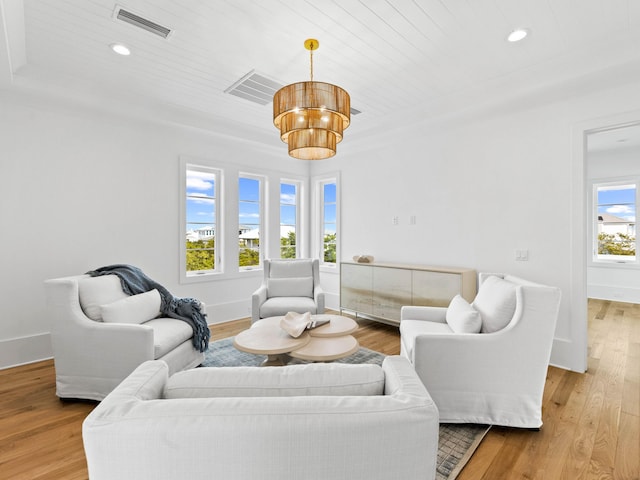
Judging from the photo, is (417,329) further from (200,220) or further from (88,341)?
(200,220)

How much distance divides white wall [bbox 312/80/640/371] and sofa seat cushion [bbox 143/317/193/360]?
2823 millimetres

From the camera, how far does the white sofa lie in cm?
72

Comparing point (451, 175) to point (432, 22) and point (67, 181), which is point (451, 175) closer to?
point (432, 22)

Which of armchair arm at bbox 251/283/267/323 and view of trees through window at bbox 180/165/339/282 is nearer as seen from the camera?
armchair arm at bbox 251/283/267/323

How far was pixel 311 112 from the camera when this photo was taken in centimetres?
229

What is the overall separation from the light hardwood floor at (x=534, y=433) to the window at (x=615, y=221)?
12.0 feet

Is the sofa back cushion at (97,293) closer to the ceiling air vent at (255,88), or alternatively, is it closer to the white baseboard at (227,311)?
the white baseboard at (227,311)

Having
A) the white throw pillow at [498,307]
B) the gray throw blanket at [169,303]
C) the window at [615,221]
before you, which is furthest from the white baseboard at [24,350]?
the window at [615,221]

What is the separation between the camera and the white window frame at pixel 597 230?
18.5 feet

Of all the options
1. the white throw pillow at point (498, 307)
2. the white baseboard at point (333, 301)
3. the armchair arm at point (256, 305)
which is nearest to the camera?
the white throw pillow at point (498, 307)

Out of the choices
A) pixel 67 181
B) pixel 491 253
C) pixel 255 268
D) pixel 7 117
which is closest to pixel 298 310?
pixel 255 268

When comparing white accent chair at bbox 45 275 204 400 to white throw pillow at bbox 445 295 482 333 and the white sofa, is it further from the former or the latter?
white throw pillow at bbox 445 295 482 333

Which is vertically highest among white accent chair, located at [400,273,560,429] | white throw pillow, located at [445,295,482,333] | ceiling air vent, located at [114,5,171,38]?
ceiling air vent, located at [114,5,171,38]

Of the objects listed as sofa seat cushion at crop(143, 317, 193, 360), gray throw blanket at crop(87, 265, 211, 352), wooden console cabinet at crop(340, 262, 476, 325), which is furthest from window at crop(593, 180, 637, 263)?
sofa seat cushion at crop(143, 317, 193, 360)
